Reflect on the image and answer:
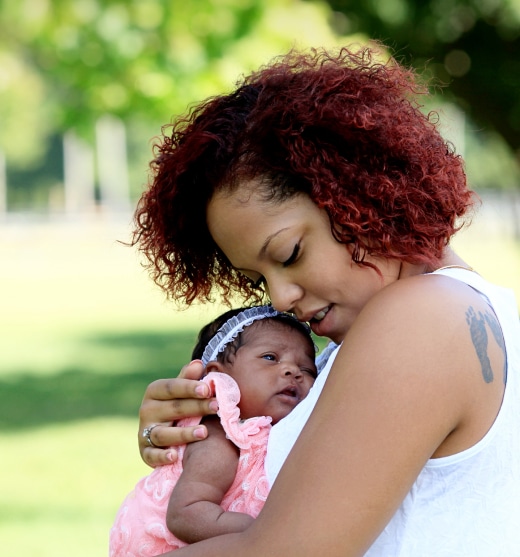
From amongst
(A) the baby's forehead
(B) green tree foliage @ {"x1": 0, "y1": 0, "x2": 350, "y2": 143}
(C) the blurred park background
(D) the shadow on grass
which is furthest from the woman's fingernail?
(B) green tree foliage @ {"x1": 0, "y1": 0, "x2": 350, "y2": 143}

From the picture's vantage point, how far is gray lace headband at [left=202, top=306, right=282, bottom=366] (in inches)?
103

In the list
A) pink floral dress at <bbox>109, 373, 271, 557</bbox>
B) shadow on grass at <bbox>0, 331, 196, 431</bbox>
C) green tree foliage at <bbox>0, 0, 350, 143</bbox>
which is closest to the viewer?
pink floral dress at <bbox>109, 373, 271, 557</bbox>

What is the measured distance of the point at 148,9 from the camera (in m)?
11.6

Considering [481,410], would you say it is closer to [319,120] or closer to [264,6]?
[319,120]

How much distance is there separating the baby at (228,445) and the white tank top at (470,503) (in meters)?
0.35

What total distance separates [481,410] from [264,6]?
411 inches

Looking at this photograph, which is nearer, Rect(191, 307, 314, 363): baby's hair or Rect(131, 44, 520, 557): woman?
Rect(131, 44, 520, 557): woman

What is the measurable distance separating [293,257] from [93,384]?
9.69 m

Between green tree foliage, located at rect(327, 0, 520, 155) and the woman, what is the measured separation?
1054 cm

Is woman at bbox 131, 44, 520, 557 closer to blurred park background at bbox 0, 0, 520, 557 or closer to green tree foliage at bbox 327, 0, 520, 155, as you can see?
blurred park background at bbox 0, 0, 520, 557

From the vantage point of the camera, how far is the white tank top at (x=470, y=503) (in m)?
1.93

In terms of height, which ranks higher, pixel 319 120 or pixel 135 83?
pixel 135 83

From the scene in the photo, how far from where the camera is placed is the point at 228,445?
231 centimetres

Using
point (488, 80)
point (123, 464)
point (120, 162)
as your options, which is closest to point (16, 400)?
point (123, 464)
